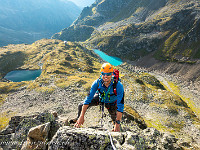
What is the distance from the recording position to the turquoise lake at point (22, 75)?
98.7 metres

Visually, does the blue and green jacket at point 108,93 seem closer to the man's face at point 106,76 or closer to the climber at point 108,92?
the climber at point 108,92

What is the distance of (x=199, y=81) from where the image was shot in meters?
113

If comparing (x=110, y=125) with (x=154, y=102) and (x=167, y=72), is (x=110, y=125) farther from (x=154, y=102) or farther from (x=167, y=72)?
(x=167, y=72)

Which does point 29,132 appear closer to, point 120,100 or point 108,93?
point 108,93

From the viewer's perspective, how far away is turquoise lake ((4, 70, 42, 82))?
98.7 meters

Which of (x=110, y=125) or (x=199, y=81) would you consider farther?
(x=199, y=81)

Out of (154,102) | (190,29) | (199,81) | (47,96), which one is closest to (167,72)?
(199,81)

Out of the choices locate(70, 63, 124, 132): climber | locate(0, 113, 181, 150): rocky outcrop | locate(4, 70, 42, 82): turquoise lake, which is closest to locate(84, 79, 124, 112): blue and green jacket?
locate(70, 63, 124, 132): climber

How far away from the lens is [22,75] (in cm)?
10462

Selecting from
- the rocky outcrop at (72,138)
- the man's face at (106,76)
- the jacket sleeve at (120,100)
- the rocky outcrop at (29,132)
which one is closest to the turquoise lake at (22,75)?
the rocky outcrop at (29,132)

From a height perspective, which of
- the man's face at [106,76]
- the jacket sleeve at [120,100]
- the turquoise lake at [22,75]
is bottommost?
the jacket sleeve at [120,100]

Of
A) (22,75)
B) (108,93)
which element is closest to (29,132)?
(108,93)

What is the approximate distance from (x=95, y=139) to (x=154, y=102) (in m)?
59.3

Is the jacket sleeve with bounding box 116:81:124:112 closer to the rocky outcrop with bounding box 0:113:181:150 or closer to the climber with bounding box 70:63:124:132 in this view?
the climber with bounding box 70:63:124:132
